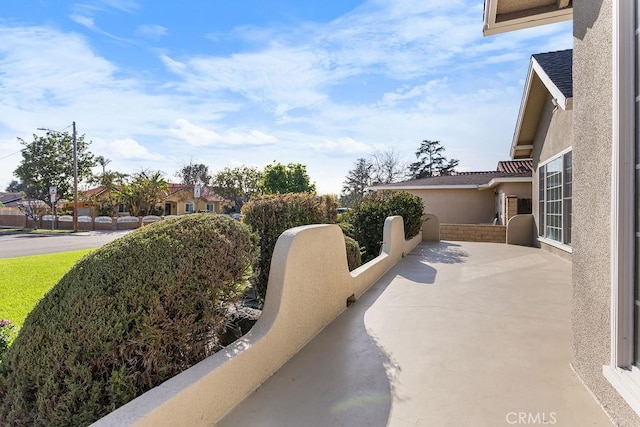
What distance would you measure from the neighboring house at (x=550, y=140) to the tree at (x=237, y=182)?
34.1 meters

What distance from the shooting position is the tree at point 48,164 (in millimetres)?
36625

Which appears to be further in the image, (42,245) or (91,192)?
(91,192)

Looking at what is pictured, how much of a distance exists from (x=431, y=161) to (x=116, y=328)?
50.1 m

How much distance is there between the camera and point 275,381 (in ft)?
10.8

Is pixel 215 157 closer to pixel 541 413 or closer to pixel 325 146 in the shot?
pixel 325 146

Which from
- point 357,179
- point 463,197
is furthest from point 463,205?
point 357,179

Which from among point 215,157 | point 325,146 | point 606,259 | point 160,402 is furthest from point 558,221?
point 215,157

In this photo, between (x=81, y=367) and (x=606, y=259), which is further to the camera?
(x=606, y=259)

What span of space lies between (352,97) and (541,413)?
47.8 ft

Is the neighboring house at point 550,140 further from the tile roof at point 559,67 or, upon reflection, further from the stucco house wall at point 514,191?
the stucco house wall at point 514,191

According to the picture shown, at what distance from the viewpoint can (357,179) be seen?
4647 centimetres

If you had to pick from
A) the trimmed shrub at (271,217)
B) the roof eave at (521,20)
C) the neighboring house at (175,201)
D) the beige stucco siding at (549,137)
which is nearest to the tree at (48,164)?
the neighboring house at (175,201)

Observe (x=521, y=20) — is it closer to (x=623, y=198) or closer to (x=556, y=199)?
(x=623, y=198)

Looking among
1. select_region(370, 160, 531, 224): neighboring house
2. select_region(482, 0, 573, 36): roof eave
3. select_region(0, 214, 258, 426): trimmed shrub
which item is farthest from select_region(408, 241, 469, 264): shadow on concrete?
select_region(370, 160, 531, 224): neighboring house
